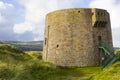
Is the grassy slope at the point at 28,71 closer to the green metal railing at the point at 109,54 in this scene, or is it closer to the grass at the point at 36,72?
the grass at the point at 36,72

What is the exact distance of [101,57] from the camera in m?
37.1

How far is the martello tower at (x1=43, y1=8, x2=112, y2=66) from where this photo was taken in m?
36.2

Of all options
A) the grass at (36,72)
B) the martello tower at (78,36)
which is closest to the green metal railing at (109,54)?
the martello tower at (78,36)

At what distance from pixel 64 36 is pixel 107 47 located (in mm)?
5806

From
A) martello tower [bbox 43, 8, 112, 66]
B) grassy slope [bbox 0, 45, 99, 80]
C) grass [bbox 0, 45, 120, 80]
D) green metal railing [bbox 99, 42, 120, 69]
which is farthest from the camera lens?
martello tower [bbox 43, 8, 112, 66]

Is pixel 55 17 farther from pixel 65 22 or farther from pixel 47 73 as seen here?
pixel 47 73

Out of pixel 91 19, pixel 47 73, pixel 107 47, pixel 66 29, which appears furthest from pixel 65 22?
pixel 47 73

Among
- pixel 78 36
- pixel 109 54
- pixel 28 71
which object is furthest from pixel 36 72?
pixel 109 54

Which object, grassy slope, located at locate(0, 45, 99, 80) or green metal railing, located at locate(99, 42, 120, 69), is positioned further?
green metal railing, located at locate(99, 42, 120, 69)

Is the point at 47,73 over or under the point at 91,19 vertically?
under

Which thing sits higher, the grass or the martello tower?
the martello tower

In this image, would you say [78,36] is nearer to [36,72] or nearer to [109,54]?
[109,54]

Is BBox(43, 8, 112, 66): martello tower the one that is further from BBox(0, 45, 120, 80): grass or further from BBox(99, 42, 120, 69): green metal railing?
BBox(0, 45, 120, 80): grass

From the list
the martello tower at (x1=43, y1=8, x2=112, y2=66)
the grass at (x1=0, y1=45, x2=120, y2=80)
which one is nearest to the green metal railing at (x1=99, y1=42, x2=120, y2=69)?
the martello tower at (x1=43, y1=8, x2=112, y2=66)
